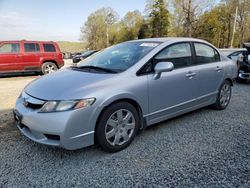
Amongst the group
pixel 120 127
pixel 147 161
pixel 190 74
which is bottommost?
pixel 147 161

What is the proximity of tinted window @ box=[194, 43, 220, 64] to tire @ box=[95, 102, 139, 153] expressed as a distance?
184cm

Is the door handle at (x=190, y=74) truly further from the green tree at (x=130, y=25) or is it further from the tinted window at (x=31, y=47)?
the green tree at (x=130, y=25)

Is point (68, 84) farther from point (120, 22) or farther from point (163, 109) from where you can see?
point (120, 22)

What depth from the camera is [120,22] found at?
60219mm

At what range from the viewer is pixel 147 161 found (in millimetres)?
2867

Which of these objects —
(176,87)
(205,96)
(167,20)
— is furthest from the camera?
(167,20)

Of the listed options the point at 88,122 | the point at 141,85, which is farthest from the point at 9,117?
the point at 141,85

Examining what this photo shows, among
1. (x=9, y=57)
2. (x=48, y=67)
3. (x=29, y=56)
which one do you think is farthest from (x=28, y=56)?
(x=48, y=67)

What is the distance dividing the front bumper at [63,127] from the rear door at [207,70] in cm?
228

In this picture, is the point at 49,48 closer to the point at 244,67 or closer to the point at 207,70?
the point at 244,67

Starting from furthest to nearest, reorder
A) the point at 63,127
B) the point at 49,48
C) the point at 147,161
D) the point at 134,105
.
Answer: the point at 49,48 < the point at 134,105 < the point at 147,161 < the point at 63,127

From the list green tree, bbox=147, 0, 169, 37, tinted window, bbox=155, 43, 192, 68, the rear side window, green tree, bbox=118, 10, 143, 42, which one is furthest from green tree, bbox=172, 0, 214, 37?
tinted window, bbox=155, 43, 192, 68

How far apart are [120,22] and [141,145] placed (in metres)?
60.2

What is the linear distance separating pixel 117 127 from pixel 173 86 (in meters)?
1.19
